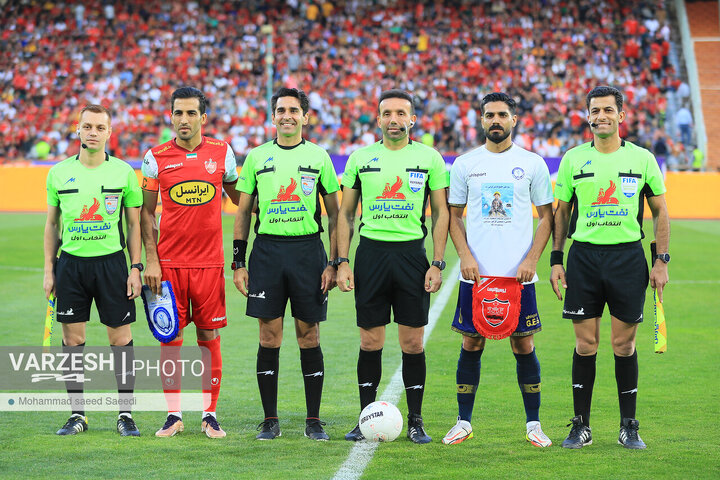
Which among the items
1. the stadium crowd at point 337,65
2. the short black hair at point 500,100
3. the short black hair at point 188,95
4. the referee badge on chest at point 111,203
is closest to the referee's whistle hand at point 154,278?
the referee badge on chest at point 111,203

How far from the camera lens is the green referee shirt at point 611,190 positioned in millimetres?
5730

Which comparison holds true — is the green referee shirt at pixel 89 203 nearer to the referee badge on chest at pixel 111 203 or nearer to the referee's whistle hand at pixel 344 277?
the referee badge on chest at pixel 111 203

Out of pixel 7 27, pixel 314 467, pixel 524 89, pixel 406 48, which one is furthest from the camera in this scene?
pixel 7 27

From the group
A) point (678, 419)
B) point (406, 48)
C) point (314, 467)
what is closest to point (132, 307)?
point (314, 467)

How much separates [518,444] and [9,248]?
44.5 ft

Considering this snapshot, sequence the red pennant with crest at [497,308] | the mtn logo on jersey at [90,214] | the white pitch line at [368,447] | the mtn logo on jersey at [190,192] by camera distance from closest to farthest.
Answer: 1. the white pitch line at [368,447]
2. the red pennant with crest at [497,308]
3. the mtn logo on jersey at [90,214]
4. the mtn logo on jersey at [190,192]

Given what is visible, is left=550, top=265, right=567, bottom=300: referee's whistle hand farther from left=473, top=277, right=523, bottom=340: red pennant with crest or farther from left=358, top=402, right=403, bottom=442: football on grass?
left=358, top=402, right=403, bottom=442: football on grass

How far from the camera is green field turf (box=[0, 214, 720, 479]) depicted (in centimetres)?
520

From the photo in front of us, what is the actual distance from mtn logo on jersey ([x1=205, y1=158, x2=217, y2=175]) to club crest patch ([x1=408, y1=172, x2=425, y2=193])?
1.29 metres

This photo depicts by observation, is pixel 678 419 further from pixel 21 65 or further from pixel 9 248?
pixel 21 65

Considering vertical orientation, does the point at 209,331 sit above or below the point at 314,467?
above

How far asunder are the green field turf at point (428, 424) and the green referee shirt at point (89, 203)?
1.22 m

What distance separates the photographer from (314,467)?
5207mm

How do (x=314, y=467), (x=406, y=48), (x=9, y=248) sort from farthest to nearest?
(x=406, y=48) → (x=9, y=248) → (x=314, y=467)
